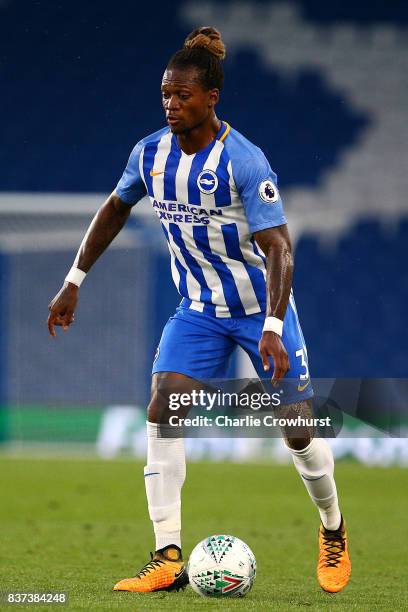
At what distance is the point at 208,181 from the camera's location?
4434 mm

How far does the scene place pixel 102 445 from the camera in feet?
47.7

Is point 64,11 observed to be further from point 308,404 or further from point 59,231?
point 308,404

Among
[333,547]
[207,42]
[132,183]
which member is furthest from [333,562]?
[207,42]

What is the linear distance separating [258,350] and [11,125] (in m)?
13.9

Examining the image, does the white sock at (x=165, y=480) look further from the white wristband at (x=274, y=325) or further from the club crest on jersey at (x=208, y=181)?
the club crest on jersey at (x=208, y=181)

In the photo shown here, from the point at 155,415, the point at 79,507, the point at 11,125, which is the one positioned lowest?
the point at 79,507

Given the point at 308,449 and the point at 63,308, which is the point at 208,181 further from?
the point at 308,449

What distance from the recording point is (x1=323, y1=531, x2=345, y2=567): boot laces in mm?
4645

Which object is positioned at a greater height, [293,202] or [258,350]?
[293,202]

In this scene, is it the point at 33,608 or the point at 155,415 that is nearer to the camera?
the point at 33,608

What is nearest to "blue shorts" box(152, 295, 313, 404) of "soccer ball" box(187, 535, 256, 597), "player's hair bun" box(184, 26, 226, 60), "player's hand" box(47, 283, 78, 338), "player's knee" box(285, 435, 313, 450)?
"player's knee" box(285, 435, 313, 450)

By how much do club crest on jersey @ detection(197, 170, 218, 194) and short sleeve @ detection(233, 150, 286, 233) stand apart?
0.28 feet

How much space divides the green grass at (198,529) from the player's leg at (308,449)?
0.12 m

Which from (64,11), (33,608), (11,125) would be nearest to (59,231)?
(11,125)
